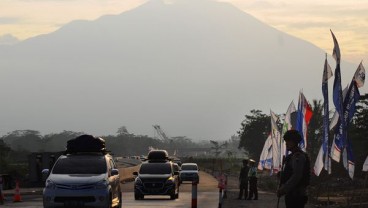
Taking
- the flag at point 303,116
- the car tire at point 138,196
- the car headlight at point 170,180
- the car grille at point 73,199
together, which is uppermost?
the flag at point 303,116

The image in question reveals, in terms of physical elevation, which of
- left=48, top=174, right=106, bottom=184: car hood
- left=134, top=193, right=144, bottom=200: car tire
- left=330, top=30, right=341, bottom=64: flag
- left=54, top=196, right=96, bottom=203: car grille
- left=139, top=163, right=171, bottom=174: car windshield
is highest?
left=330, top=30, right=341, bottom=64: flag

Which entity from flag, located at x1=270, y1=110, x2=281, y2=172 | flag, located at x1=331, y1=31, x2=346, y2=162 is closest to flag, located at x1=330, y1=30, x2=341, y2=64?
flag, located at x1=331, y1=31, x2=346, y2=162

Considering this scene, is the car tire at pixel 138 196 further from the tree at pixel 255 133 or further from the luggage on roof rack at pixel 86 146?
the tree at pixel 255 133

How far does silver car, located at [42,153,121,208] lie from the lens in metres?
26.6

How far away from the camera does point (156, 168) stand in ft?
142

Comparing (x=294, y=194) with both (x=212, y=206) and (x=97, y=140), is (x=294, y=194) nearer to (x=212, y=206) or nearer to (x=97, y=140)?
(x=97, y=140)

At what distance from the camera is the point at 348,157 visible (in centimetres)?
3161

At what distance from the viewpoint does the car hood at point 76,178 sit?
26844 mm

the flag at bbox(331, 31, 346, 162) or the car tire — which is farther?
the car tire

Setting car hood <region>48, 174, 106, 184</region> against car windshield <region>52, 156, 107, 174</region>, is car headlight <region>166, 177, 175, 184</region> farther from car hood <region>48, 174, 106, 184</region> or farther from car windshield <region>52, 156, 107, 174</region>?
car hood <region>48, 174, 106, 184</region>

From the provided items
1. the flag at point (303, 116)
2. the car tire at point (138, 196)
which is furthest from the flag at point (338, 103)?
the car tire at point (138, 196)

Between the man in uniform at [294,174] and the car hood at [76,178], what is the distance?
1221 centimetres

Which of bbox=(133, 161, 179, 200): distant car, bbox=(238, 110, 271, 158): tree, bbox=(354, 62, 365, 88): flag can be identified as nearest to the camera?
bbox=(354, 62, 365, 88): flag

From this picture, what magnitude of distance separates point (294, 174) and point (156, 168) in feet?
93.1
